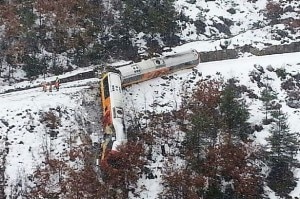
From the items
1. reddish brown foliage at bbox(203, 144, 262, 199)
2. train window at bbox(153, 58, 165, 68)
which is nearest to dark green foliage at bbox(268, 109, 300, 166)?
reddish brown foliage at bbox(203, 144, 262, 199)

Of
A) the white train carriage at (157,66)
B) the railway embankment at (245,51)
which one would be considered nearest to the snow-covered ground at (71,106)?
the white train carriage at (157,66)

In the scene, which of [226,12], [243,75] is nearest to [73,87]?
[243,75]

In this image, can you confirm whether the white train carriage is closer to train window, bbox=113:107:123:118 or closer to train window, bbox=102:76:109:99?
train window, bbox=102:76:109:99

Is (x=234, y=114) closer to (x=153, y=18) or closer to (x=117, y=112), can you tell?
(x=117, y=112)

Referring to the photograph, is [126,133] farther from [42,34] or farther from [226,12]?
[226,12]

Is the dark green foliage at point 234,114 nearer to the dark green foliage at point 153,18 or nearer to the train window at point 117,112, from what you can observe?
the train window at point 117,112
